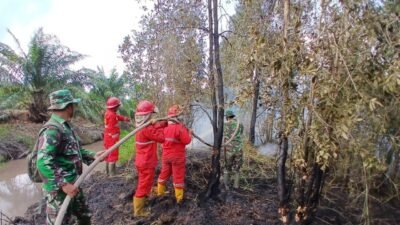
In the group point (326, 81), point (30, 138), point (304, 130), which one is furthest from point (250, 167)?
point (30, 138)

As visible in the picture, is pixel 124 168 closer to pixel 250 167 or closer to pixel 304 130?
pixel 250 167

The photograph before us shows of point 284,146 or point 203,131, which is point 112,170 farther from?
point 284,146

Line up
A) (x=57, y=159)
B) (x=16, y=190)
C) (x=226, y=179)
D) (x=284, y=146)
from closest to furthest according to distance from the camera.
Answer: (x=57, y=159)
(x=284, y=146)
(x=226, y=179)
(x=16, y=190)

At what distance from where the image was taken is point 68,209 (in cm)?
362

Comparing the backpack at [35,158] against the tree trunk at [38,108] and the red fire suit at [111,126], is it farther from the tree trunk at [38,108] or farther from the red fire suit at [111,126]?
the tree trunk at [38,108]

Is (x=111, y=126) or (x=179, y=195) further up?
(x=111, y=126)

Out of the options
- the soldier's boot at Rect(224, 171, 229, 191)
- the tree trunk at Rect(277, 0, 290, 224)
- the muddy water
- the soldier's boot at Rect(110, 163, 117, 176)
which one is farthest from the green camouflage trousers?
the muddy water

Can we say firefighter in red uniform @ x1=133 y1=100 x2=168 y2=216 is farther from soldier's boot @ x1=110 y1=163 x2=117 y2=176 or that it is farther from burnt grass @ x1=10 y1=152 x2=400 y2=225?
soldier's boot @ x1=110 y1=163 x2=117 y2=176

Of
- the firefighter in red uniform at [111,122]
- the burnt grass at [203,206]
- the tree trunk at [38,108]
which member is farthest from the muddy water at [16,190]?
the tree trunk at [38,108]

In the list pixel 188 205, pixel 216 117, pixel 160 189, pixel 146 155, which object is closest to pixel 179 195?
pixel 188 205

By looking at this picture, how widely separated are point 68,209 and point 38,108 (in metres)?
11.8

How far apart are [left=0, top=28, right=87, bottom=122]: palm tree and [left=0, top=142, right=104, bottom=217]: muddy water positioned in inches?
168

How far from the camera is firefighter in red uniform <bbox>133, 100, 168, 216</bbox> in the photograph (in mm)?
4941

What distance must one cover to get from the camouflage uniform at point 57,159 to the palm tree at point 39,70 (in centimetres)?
1134
